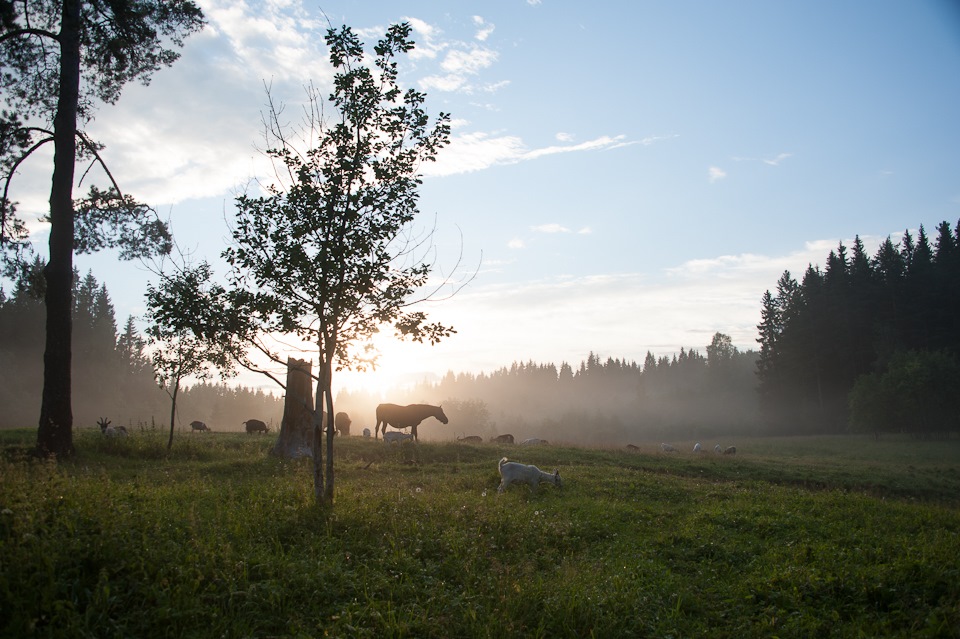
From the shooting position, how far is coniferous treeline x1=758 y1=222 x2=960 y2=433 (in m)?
61.3

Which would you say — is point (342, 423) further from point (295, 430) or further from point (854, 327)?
point (854, 327)

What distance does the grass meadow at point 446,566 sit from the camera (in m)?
6.17

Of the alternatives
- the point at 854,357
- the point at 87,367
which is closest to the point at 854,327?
the point at 854,357

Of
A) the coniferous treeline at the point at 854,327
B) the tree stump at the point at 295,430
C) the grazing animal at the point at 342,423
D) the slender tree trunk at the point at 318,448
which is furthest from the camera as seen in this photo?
the coniferous treeline at the point at 854,327

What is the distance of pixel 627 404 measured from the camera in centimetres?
14575

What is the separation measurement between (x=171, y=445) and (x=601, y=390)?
166 meters

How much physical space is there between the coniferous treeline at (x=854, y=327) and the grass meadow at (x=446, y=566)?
175 feet

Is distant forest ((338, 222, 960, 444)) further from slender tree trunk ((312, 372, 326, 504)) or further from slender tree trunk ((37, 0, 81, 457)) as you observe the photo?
slender tree trunk ((37, 0, 81, 457))

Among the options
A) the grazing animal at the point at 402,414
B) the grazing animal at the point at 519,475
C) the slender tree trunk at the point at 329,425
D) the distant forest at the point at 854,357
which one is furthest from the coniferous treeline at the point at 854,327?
the slender tree trunk at the point at 329,425

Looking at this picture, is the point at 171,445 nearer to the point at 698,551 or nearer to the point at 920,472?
the point at 698,551

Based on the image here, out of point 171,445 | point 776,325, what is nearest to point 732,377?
point 776,325

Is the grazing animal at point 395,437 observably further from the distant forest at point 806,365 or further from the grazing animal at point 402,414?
the distant forest at point 806,365

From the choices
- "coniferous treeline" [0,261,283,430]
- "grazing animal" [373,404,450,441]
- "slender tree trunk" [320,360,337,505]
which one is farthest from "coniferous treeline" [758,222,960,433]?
"coniferous treeline" [0,261,283,430]

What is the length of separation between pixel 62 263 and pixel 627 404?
14214 cm
